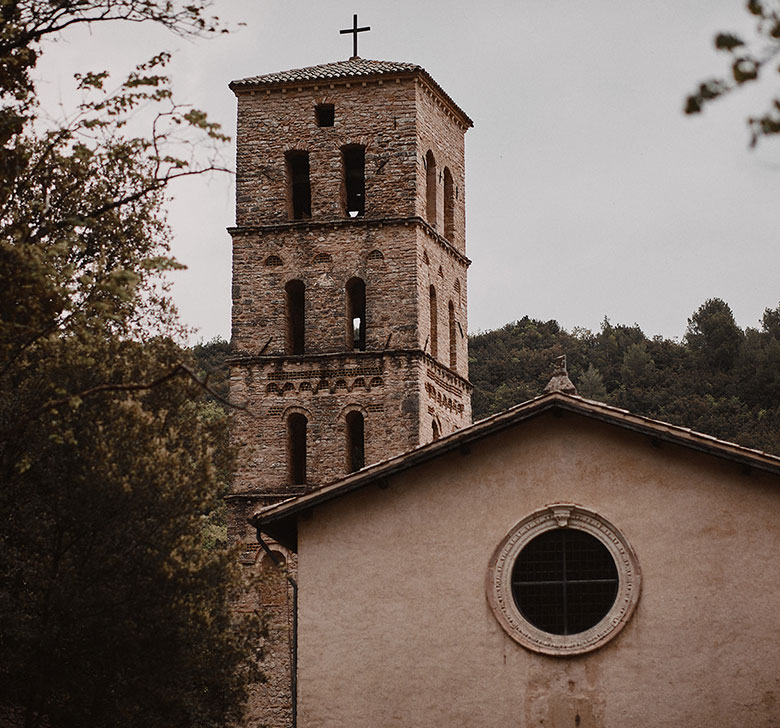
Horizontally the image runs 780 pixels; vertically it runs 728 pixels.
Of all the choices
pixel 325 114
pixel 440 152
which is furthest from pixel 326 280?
pixel 440 152

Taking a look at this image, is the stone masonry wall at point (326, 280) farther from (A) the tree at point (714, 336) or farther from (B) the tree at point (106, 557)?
(A) the tree at point (714, 336)

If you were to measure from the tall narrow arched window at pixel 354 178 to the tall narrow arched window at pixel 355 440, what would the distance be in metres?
4.83

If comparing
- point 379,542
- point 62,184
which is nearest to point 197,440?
point 62,184

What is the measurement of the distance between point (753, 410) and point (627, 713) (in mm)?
50289

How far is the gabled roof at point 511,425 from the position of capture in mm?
15508

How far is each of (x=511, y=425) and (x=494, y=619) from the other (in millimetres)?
2158

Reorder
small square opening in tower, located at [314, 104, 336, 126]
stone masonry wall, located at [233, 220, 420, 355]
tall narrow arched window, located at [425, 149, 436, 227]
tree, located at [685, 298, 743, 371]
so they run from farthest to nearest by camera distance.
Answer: tree, located at [685, 298, 743, 371], tall narrow arched window, located at [425, 149, 436, 227], small square opening in tower, located at [314, 104, 336, 126], stone masonry wall, located at [233, 220, 420, 355]

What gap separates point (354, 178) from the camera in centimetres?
3316

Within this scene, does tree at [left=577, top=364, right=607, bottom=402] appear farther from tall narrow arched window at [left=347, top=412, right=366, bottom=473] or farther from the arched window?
tall narrow arched window at [left=347, top=412, right=366, bottom=473]

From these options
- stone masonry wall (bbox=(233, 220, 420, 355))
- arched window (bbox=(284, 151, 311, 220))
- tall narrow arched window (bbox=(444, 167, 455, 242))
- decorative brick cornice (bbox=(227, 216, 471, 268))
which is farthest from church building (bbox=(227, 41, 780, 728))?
tall narrow arched window (bbox=(444, 167, 455, 242))

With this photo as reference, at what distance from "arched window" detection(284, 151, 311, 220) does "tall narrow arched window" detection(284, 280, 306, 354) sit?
1855 mm

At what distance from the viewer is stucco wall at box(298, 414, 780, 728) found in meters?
15.2

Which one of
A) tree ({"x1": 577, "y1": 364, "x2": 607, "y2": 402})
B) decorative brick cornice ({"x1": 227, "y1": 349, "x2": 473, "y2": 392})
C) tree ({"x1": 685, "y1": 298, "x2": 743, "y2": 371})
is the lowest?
decorative brick cornice ({"x1": 227, "y1": 349, "x2": 473, "y2": 392})

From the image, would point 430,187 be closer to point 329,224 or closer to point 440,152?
point 440,152
